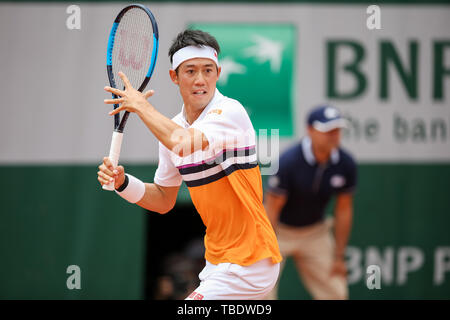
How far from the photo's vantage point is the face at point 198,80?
9.85 ft

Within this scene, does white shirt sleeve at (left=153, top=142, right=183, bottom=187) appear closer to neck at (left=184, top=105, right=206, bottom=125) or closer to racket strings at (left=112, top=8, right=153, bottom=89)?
neck at (left=184, top=105, right=206, bottom=125)

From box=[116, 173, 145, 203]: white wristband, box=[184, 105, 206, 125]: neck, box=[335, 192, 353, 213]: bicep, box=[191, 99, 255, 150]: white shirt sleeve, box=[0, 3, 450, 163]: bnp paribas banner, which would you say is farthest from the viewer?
box=[0, 3, 450, 163]: bnp paribas banner

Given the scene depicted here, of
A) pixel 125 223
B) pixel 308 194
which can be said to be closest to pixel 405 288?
pixel 308 194

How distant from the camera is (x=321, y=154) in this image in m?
5.36

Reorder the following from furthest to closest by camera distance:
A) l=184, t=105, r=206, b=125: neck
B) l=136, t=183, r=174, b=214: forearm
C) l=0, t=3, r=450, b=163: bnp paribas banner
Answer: l=0, t=3, r=450, b=163: bnp paribas banner
l=136, t=183, r=174, b=214: forearm
l=184, t=105, r=206, b=125: neck

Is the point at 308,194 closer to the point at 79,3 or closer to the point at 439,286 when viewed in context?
the point at 439,286

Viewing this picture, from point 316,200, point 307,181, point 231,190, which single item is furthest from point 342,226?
point 231,190

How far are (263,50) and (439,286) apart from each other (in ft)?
10.1

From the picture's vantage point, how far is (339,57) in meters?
6.47

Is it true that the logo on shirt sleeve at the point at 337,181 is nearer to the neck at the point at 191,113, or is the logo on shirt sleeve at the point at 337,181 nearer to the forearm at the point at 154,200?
the forearm at the point at 154,200

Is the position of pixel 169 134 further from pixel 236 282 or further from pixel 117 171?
pixel 236 282

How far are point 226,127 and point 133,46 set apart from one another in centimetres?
83

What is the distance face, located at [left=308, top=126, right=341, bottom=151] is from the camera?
5.22 metres

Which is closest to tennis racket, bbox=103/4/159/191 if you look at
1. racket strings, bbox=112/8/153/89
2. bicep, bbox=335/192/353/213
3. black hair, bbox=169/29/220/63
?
racket strings, bbox=112/8/153/89
